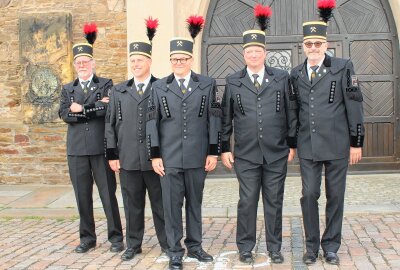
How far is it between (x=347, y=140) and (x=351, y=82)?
488mm

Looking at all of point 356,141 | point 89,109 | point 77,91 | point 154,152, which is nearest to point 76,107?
point 89,109

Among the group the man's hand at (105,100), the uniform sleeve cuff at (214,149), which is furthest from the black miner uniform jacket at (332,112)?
the man's hand at (105,100)

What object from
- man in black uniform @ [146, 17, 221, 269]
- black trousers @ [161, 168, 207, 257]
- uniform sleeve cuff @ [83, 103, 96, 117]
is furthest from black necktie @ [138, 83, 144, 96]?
black trousers @ [161, 168, 207, 257]

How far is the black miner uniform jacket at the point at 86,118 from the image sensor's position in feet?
16.9

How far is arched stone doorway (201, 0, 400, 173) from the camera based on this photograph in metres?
9.71

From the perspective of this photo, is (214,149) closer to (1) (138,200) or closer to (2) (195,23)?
(1) (138,200)

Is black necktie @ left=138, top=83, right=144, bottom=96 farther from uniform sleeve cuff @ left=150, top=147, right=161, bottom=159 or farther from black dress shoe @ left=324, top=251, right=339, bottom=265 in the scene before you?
black dress shoe @ left=324, top=251, right=339, bottom=265

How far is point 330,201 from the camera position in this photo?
15.4 feet

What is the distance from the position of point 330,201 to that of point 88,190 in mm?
2287

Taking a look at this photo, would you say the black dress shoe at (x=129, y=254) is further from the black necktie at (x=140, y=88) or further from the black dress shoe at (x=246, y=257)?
the black necktie at (x=140, y=88)

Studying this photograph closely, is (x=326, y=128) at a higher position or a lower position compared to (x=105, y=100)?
lower

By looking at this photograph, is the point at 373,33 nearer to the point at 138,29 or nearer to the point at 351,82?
the point at 138,29

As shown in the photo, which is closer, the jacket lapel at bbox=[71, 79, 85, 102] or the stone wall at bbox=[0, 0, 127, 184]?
the jacket lapel at bbox=[71, 79, 85, 102]

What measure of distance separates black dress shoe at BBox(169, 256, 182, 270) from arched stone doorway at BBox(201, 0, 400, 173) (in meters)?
5.54
